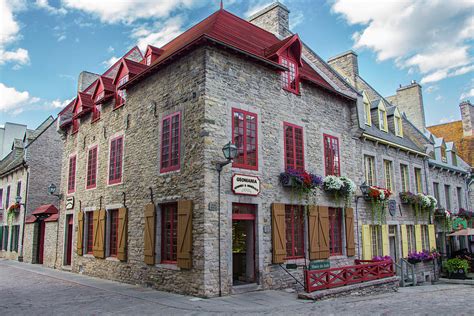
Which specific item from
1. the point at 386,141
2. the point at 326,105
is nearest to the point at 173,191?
the point at 326,105

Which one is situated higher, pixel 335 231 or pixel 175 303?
pixel 335 231

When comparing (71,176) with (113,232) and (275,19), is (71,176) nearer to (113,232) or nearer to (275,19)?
(113,232)

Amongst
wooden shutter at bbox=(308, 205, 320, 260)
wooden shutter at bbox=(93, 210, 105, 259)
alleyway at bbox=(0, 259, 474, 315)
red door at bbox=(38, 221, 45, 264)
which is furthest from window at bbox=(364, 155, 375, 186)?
red door at bbox=(38, 221, 45, 264)

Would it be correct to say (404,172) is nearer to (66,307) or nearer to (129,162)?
(129,162)

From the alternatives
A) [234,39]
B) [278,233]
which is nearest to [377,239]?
[278,233]

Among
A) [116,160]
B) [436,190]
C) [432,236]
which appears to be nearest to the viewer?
[116,160]

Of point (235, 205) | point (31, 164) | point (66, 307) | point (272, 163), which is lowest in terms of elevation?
point (66, 307)

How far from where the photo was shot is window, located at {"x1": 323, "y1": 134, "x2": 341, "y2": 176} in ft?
46.0

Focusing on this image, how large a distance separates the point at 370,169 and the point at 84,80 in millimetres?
14930

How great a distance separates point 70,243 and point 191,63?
10686mm

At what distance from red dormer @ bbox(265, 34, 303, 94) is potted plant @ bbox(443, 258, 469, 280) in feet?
41.2

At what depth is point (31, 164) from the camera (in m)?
21.7

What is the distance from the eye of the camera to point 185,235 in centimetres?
1022

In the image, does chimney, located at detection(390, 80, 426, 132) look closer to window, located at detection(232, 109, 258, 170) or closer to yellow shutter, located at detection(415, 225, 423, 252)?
yellow shutter, located at detection(415, 225, 423, 252)
